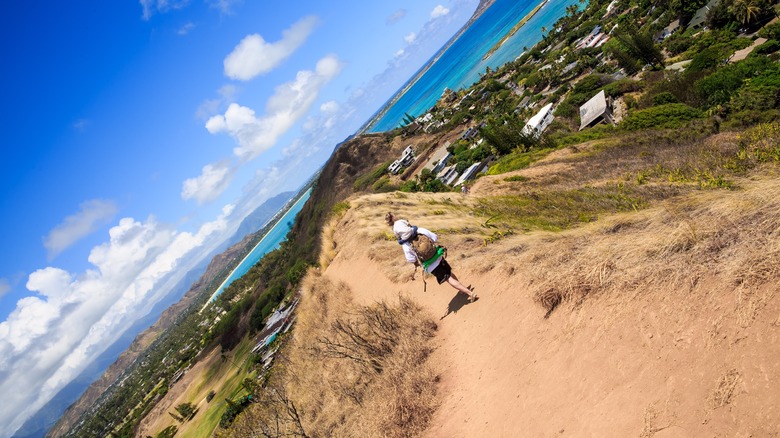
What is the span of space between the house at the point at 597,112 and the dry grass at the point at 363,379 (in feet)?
89.6

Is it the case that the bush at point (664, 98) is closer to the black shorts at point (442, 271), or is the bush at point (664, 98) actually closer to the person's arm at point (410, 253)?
the black shorts at point (442, 271)

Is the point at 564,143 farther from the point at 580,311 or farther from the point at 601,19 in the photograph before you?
the point at 601,19

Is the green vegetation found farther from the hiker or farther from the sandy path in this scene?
the sandy path

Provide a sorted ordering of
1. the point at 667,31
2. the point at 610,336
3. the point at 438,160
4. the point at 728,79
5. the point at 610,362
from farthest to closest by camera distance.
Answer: the point at 438,160 → the point at 667,31 → the point at 728,79 → the point at 610,336 → the point at 610,362

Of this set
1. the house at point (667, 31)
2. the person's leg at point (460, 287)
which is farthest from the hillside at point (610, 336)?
the house at point (667, 31)

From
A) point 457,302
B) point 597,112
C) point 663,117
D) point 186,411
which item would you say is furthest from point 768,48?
point 186,411

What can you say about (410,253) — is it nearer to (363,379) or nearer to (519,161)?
(363,379)

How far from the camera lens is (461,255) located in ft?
33.6

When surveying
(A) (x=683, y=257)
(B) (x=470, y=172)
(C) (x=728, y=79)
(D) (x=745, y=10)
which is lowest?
(D) (x=745, y=10)

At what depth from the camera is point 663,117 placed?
22844 mm

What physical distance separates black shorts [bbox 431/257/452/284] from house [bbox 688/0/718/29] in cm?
4607

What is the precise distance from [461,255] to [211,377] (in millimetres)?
47599

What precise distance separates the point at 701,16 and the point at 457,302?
4892 centimetres

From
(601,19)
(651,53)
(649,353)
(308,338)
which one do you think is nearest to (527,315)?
(649,353)
